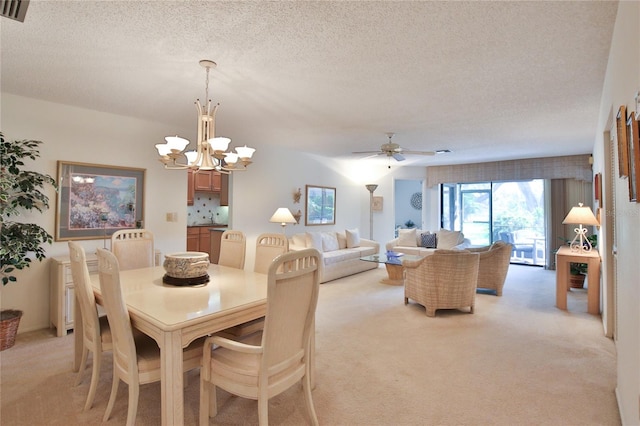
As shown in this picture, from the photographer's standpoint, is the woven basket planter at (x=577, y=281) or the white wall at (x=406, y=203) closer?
the woven basket planter at (x=577, y=281)

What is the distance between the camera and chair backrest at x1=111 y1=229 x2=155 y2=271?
305cm

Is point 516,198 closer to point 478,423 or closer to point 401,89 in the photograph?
point 401,89

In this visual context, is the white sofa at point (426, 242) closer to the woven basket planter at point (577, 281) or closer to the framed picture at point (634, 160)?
the woven basket planter at point (577, 281)

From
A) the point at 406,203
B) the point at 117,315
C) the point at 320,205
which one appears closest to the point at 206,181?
the point at 320,205

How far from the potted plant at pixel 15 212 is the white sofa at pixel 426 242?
228 inches

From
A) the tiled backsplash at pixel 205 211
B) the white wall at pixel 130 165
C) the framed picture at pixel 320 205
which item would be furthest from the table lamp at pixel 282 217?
the tiled backsplash at pixel 205 211

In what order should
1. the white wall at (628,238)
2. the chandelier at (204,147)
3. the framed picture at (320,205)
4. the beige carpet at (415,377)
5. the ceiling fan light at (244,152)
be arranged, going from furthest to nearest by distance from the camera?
1. the framed picture at (320,205)
2. the ceiling fan light at (244,152)
3. the chandelier at (204,147)
4. the beige carpet at (415,377)
5. the white wall at (628,238)

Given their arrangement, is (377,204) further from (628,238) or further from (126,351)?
(126,351)

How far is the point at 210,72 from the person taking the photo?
2.71 metres

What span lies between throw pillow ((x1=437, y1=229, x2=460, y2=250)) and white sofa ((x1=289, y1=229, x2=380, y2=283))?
1.40m

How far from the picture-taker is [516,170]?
7.02 m

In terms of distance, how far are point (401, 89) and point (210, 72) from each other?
1.70 metres

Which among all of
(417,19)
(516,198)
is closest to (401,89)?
(417,19)

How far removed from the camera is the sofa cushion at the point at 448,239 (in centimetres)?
692
